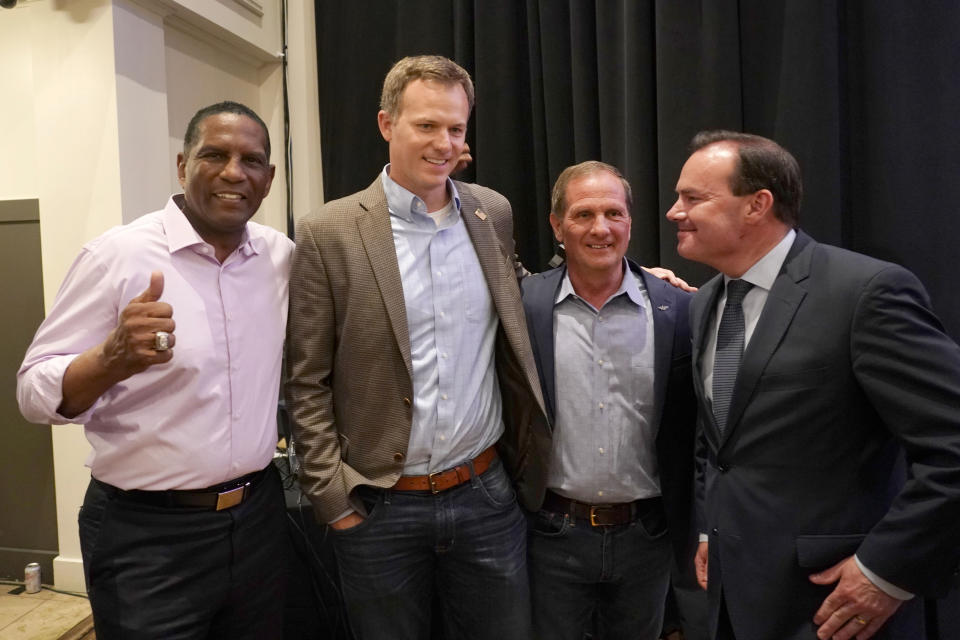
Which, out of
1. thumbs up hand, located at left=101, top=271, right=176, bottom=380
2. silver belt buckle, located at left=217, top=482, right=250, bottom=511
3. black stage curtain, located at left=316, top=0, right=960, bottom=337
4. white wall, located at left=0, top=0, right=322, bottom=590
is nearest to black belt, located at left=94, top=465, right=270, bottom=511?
silver belt buckle, located at left=217, top=482, right=250, bottom=511

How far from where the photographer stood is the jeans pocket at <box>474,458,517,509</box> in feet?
5.06

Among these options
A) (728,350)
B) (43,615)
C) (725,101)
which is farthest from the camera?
(43,615)

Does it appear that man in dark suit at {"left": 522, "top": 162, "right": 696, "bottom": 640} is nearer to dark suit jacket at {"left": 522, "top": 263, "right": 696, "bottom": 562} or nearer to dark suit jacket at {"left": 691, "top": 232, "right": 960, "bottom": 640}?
dark suit jacket at {"left": 522, "top": 263, "right": 696, "bottom": 562}

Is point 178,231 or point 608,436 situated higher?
point 178,231

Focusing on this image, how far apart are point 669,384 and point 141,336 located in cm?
121

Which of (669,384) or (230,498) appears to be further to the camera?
(669,384)

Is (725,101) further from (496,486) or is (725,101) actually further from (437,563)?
(437,563)

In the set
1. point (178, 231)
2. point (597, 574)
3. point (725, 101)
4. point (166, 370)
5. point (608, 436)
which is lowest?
point (597, 574)

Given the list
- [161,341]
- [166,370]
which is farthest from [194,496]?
[161,341]

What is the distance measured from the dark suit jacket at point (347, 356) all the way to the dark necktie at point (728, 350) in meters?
0.41

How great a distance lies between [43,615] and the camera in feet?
8.56

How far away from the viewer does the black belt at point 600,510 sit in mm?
1618

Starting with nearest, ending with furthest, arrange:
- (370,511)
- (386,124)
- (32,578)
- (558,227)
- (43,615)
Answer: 1. (370,511)
2. (386,124)
3. (558,227)
4. (43,615)
5. (32,578)

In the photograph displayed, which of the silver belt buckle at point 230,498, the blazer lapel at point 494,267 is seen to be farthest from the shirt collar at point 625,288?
the silver belt buckle at point 230,498
